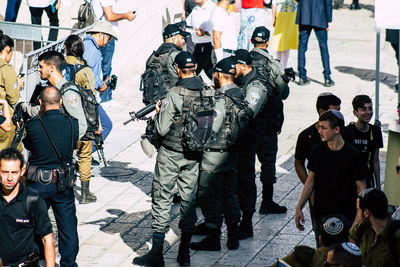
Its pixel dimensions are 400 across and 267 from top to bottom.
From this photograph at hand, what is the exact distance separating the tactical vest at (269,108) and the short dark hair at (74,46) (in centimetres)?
214

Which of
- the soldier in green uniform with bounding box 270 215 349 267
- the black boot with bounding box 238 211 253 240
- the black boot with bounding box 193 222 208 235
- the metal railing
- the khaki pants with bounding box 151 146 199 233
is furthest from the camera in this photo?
the metal railing

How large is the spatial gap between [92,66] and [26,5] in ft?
15.5

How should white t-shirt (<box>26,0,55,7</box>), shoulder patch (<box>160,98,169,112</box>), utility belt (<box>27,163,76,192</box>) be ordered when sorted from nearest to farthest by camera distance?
utility belt (<box>27,163,76,192</box>), shoulder patch (<box>160,98,169,112</box>), white t-shirt (<box>26,0,55,7</box>)

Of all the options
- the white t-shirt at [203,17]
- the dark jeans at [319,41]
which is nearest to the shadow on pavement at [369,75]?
the dark jeans at [319,41]

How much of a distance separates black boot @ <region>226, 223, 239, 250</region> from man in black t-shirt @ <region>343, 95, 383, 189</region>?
1581 mm

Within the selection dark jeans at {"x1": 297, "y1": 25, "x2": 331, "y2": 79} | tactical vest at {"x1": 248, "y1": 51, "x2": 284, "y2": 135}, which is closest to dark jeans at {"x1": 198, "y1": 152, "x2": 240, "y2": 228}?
tactical vest at {"x1": 248, "y1": 51, "x2": 284, "y2": 135}

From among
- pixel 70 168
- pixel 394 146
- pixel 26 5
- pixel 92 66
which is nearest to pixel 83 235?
pixel 70 168

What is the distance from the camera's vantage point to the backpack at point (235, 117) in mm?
→ 8016

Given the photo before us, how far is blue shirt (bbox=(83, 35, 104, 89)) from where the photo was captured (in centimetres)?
1055

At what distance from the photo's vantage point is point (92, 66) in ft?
34.9

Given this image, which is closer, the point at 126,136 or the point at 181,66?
the point at 181,66

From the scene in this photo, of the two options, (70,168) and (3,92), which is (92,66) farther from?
(70,168)

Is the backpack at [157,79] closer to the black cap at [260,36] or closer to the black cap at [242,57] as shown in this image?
the black cap at [260,36]

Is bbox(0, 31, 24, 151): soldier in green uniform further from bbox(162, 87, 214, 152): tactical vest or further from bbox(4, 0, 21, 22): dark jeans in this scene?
bbox(4, 0, 21, 22): dark jeans
